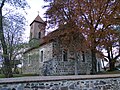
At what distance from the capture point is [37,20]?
104 ft

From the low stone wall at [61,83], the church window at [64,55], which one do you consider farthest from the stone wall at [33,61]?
the low stone wall at [61,83]

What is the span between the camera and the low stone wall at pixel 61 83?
545cm

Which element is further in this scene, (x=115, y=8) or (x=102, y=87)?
(x=115, y=8)

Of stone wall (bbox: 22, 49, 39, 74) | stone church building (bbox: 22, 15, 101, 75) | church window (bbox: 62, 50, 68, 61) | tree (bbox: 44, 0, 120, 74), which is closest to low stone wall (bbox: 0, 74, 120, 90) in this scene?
tree (bbox: 44, 0, 120, 74)

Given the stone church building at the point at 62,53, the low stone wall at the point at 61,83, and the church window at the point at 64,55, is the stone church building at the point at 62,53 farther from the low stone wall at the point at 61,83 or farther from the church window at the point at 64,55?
the low stone wall at the point at 61,83

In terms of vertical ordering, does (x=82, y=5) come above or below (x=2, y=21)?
above

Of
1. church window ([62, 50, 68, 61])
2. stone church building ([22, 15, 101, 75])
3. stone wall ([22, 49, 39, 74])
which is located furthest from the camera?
stone wall ([22, 49, 39, 74])

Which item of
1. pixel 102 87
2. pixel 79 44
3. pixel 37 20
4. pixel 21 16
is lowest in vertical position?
pixel 102 87

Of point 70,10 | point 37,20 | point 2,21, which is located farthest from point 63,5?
point 37,20

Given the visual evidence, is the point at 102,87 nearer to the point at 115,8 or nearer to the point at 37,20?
the point at 115,8

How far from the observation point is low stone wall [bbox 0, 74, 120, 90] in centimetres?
545

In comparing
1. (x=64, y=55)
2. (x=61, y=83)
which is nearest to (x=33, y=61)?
(x=64, y=55)

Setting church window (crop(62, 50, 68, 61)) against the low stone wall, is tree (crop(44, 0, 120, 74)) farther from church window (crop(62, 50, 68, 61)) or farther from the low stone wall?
the low stone wall

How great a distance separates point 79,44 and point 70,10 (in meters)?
3.81
